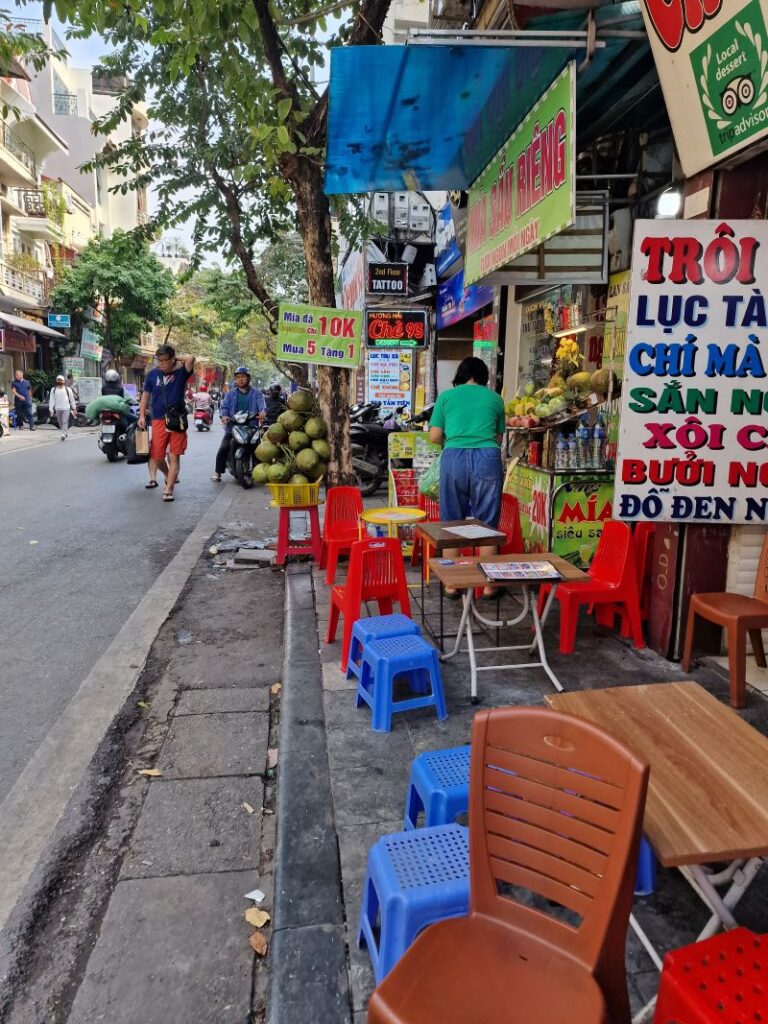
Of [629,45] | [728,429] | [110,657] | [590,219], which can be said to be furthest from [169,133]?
[728,429]

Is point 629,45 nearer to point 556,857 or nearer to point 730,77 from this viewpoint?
point 730,77

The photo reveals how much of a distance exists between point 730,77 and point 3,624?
5728 mm

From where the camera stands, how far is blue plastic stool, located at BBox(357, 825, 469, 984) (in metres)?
1.87

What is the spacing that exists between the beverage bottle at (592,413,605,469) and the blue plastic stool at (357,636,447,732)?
2625mm

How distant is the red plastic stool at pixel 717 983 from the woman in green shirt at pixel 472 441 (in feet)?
11.9

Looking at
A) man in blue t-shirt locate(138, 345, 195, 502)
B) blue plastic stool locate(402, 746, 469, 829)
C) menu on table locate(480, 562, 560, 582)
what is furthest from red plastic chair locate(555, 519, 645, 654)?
man in blue t-shirt locate(138, 345, 195, 502)

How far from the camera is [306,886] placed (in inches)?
95.6

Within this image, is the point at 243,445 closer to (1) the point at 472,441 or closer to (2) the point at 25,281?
(1) the point at 472,441

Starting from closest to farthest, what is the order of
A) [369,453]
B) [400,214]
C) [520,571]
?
1. [520,571]
2. [369,453]
3. [400,214]

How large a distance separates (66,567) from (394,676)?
445 centimetres

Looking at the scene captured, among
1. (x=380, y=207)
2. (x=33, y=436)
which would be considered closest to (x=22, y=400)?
(x=33, y=436)

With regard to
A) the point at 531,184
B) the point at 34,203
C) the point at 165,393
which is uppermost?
Result: the point at 34,203

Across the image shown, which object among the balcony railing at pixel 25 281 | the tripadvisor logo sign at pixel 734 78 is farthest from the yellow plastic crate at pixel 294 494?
the balcony railing at pixel 25 281

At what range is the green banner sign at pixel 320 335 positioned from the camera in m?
6.18
